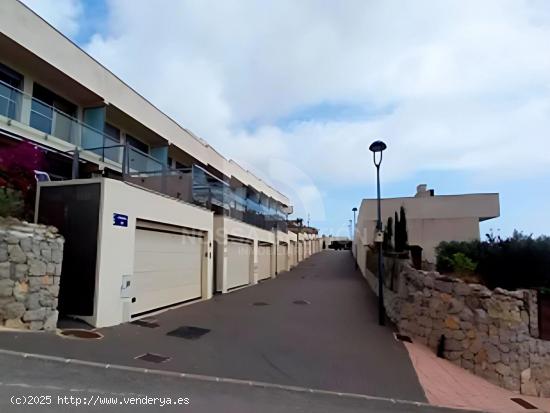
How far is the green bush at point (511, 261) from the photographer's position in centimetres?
936

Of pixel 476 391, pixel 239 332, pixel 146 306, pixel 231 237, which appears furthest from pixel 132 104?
pixel 476 391

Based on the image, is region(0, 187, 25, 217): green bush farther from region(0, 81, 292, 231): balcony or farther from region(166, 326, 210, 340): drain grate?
region(166, 326, 210, 340): drain grate

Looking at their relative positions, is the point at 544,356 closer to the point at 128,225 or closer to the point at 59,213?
the point at 128,225

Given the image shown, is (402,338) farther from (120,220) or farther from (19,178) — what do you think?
(19,178)

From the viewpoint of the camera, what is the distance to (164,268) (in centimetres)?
1003

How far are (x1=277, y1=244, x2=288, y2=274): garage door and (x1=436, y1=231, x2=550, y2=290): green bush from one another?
588 inches

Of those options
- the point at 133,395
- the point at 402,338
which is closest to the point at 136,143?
the point at 402,338

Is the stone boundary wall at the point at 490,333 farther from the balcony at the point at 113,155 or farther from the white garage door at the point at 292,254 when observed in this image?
the white garage door at the point at 292,254

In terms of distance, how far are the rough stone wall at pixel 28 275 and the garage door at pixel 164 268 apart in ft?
6.53

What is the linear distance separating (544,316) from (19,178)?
41.2 ft

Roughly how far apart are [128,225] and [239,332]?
3468 mm

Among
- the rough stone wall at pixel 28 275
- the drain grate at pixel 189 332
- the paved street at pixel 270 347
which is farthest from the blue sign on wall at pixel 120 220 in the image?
the drain grate at pixel 189 332

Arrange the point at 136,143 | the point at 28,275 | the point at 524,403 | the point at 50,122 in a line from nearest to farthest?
the point at 28,275 → the point at 524,403 → the point at 50,122 → the point at 136,143

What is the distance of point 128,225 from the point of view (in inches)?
322
